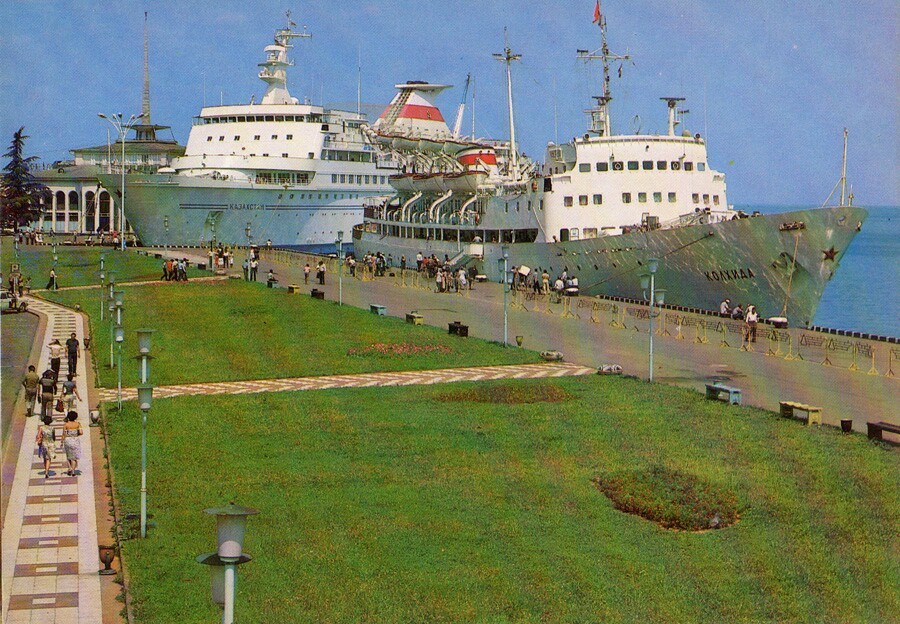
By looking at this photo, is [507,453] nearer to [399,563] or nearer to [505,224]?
[399,563]

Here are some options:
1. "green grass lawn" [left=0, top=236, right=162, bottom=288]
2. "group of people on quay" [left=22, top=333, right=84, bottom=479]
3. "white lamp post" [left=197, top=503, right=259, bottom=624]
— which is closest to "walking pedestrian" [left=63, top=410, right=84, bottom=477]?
"group of people on quay" [left=22, top=333, right=84, bottom=479]

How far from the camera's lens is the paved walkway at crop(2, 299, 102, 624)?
15.0 m

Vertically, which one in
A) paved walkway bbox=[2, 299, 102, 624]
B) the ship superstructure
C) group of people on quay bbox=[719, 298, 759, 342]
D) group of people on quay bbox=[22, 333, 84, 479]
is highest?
the ship superstructure

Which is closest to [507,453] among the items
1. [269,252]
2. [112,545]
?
[112,545]

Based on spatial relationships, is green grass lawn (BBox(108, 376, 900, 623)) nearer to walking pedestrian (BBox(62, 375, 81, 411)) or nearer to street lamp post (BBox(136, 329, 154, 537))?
street lamp post (BBox(136, 329, 154, 537))

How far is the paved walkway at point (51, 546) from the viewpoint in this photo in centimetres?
1497

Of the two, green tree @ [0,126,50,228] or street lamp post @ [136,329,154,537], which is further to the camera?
green tree @ [0,126,50,228]

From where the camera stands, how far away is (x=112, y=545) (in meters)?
17.2

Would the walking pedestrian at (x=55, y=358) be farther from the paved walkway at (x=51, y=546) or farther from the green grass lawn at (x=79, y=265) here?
the green grass lawn at (x=79, y=265)

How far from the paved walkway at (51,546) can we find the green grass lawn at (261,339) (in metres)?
10.0

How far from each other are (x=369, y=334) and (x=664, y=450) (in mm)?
18383

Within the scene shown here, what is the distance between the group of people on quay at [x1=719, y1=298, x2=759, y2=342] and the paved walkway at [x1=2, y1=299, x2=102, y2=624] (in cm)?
2270

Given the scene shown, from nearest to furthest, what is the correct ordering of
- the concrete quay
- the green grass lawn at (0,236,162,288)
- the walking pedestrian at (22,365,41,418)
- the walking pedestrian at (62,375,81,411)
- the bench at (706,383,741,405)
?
the walking pedestrian at (62,375,81,411) < the walking pedestrian at (22,365,41,418) < the bench at (706,383,741,405) < the concrete quay < the green grass lawn at (0,236,162,288)

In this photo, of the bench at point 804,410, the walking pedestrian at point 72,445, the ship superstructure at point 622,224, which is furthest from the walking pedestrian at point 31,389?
the ship superstructure at point 622,224
